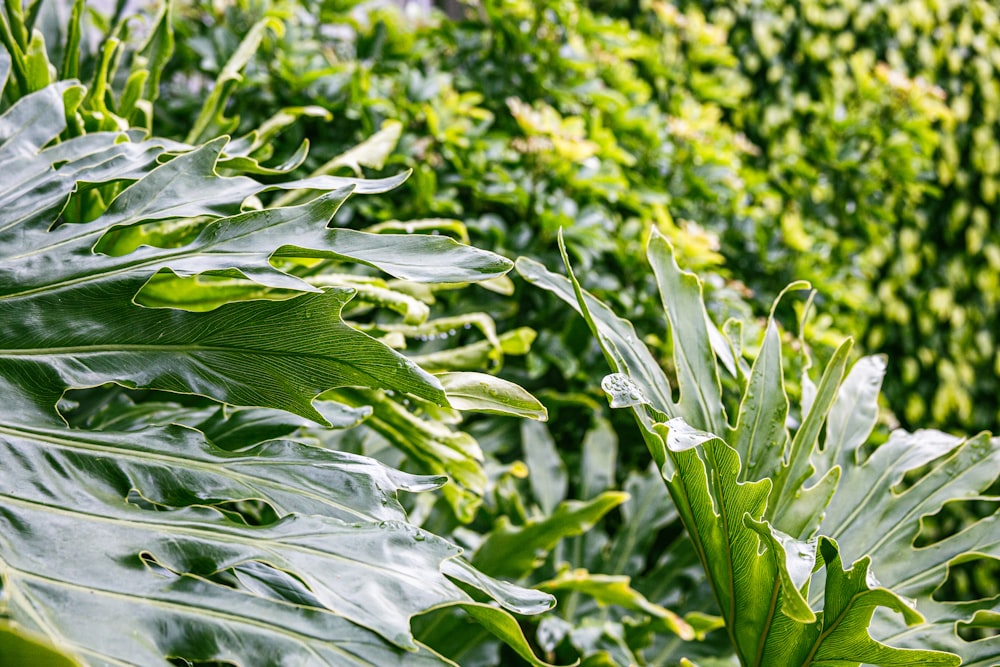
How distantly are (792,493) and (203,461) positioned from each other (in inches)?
21.1

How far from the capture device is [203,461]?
608 mm

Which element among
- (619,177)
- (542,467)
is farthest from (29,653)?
(619,177)

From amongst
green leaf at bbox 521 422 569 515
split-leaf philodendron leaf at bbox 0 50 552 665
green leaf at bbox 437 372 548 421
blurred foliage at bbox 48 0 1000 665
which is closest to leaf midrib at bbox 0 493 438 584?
split-leaf philodendron leaf at bbox 0 50 552 665

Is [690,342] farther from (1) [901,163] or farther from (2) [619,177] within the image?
(1) [901,163]

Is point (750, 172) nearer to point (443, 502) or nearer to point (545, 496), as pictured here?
point (545, 496)

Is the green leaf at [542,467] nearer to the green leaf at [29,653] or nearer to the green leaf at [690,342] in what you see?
the green leaf at [690,342]

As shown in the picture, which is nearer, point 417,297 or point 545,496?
point 417,297

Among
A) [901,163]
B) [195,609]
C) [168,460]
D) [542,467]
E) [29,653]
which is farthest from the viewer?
[901,163]

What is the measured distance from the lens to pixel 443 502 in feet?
3.72

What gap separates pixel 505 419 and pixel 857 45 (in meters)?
2.22

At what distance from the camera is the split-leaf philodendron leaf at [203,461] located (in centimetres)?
50

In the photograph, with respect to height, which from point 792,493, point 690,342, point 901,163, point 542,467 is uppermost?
point 690,342

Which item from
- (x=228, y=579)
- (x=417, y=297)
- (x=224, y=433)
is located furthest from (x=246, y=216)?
(x=228, y=579)

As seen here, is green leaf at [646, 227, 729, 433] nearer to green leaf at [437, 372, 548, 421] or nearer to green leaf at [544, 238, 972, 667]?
green leaf at [544, 238, 972, 667]
